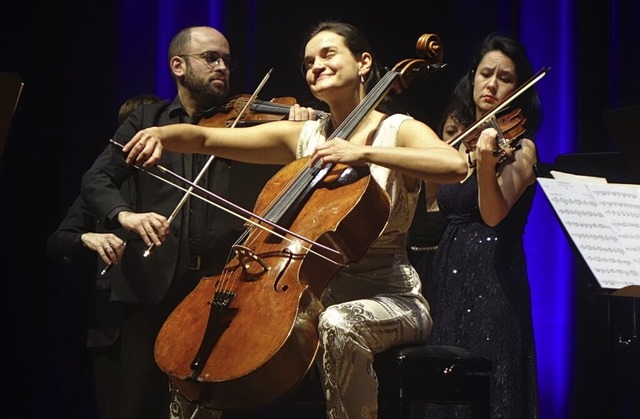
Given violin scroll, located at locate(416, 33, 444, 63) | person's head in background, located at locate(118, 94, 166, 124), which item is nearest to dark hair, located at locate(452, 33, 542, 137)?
violin scroll, located at locate(416, 33, 444, 63)

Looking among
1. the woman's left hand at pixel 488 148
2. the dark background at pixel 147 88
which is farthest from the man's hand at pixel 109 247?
the woman's left hand at pixel 488 148

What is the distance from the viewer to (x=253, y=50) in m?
3.50

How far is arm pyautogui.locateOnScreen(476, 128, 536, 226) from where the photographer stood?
2.68m

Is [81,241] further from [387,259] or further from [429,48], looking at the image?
[429,48]

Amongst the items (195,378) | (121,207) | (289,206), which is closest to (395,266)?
(289,206)

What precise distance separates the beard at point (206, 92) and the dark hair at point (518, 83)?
2.43ft

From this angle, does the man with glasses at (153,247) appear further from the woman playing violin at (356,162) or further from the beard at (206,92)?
the woman playing violin at (356,162)

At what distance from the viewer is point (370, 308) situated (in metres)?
2.05

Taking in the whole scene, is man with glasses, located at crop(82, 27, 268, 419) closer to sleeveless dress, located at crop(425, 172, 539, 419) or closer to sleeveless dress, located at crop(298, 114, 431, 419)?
sleeveless dress, located at crop(298, 114, 431, 419)

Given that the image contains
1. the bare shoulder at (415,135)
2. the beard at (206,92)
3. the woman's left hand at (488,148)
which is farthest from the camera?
the beard at (206,92)

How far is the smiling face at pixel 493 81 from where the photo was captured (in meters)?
2.87

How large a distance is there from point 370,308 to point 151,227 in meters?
0.60

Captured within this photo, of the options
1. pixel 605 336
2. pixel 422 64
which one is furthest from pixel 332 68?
pixel 605 336

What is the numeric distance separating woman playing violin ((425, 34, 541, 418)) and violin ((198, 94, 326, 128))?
51cm
